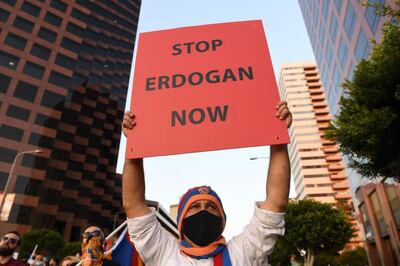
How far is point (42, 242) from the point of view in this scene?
29047 mm

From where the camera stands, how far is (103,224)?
49.9 meters

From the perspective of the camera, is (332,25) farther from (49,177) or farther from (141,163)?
(49,177)

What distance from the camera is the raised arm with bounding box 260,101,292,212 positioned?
1.87 metres

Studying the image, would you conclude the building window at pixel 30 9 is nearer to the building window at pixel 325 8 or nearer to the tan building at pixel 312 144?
the building window at pixel 325 8

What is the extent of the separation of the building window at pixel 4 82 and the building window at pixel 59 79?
5.46 m

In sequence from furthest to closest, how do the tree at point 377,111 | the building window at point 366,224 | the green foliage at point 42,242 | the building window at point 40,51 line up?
the building window at point 40,51, the green foliage at point 42,242, the building window at point 366,224, the tree at point 377,111

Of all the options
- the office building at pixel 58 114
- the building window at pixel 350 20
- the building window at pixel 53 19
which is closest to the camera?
the building window at pixel 350 20

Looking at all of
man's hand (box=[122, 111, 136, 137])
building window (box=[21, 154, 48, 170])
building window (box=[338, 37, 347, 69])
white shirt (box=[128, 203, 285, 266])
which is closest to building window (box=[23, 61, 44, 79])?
building window (box=[21, 154, 48, 170])

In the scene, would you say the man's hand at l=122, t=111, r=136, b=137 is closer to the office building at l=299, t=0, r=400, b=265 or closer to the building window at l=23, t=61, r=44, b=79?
the office building at l=299, t=0, r=400, b=265

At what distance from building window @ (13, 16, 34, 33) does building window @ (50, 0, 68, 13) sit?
19.3 feet

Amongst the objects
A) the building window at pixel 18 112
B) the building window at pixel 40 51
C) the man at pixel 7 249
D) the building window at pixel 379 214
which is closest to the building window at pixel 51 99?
the building window at pixel 18 112

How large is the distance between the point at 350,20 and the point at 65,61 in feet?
128

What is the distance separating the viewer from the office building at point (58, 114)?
35656 mm

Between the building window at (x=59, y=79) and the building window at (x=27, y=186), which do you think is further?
the building window at (x=59, y=79)
